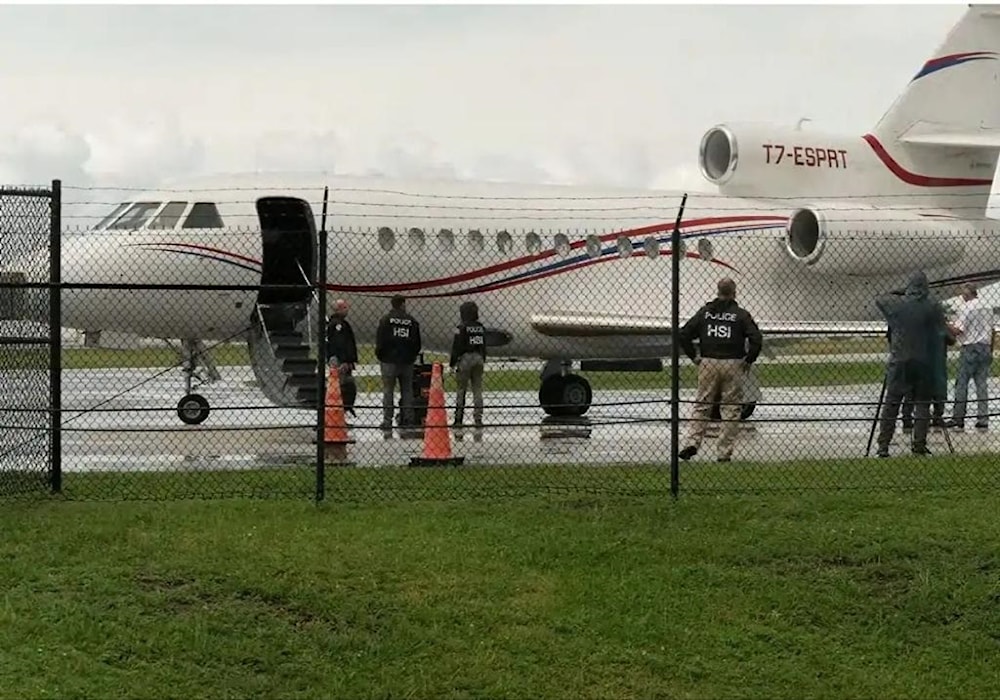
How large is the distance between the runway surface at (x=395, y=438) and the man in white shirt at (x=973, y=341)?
74 cm

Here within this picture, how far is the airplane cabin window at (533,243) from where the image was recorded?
2053 centimetres

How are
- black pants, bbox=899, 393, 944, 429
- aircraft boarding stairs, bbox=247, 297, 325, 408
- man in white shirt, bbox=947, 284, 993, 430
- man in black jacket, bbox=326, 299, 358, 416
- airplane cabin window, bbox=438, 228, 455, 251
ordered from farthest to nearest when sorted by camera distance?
airplane cabin window, bbox=438, 228, 455, 251 < man in white shirt, bbox=947, 284, 993, 430 < man in black jacket, bbox=326, 299, 358, 416 < aircraft boarding stairs, bbox=247, 297, 325, 408 < black pants, bbox=899, 393, 944, 429

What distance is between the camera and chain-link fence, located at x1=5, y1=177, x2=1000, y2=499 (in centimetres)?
1180

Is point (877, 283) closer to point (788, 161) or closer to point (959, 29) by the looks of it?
point (788, 161)

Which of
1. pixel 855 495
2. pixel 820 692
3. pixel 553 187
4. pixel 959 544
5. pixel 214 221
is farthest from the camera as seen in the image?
pixel 553 187

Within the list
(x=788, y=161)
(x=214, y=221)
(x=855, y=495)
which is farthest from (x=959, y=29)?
(x=855, y=495)

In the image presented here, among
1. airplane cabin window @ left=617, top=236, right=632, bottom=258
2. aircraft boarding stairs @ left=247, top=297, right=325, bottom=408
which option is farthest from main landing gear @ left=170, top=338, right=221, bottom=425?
airplane cabin window @ left=617, top=236, right=632, bottom=258

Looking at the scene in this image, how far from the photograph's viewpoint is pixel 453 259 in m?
19.8

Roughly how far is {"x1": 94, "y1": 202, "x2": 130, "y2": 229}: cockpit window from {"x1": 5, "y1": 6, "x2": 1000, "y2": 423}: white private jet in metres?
0.04

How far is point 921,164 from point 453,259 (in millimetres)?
10588

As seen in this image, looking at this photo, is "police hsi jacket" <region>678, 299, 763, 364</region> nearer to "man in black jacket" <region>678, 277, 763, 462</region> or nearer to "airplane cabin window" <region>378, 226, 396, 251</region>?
"man in black jacket" <region>678, 277, 763, 462</region>

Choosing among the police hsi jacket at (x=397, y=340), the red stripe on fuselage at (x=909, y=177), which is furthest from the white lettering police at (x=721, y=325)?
the red stripe on fuselage at (x=909, y=177)

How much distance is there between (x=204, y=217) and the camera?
18.2m

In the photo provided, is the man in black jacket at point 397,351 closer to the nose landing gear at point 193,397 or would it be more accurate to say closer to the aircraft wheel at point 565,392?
the nose landing gear at point 193,397
